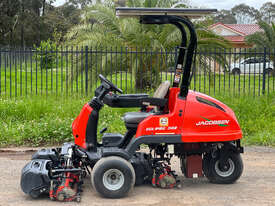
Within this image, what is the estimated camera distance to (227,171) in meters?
6.49

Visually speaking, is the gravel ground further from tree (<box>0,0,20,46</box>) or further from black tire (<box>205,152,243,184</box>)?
tree (<box>0,0,20,46</box>)

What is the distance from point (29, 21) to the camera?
62.1 meters

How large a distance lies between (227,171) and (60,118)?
17.2ft

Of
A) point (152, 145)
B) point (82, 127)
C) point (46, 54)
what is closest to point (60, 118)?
point (46, 54)

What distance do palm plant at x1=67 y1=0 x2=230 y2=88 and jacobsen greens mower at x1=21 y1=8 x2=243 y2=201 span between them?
24.8 feet

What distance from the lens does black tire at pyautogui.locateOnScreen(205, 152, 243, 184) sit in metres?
6.42

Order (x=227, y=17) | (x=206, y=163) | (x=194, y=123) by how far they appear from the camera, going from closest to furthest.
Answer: (x=194, y=123), (x=206, y=163), (x=227, y=17)

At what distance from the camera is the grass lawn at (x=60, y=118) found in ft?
31.6

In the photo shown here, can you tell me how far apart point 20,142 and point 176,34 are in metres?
7.03

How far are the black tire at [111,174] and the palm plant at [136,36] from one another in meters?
8.16

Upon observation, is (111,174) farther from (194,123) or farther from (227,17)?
(227,17)

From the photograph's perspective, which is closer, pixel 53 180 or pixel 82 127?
pixel 53 180

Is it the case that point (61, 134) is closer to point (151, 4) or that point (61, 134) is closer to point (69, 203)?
point (69, 203)

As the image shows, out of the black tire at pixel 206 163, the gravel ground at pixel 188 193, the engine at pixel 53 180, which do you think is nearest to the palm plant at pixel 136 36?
the gravel ground at pixel 188 193
